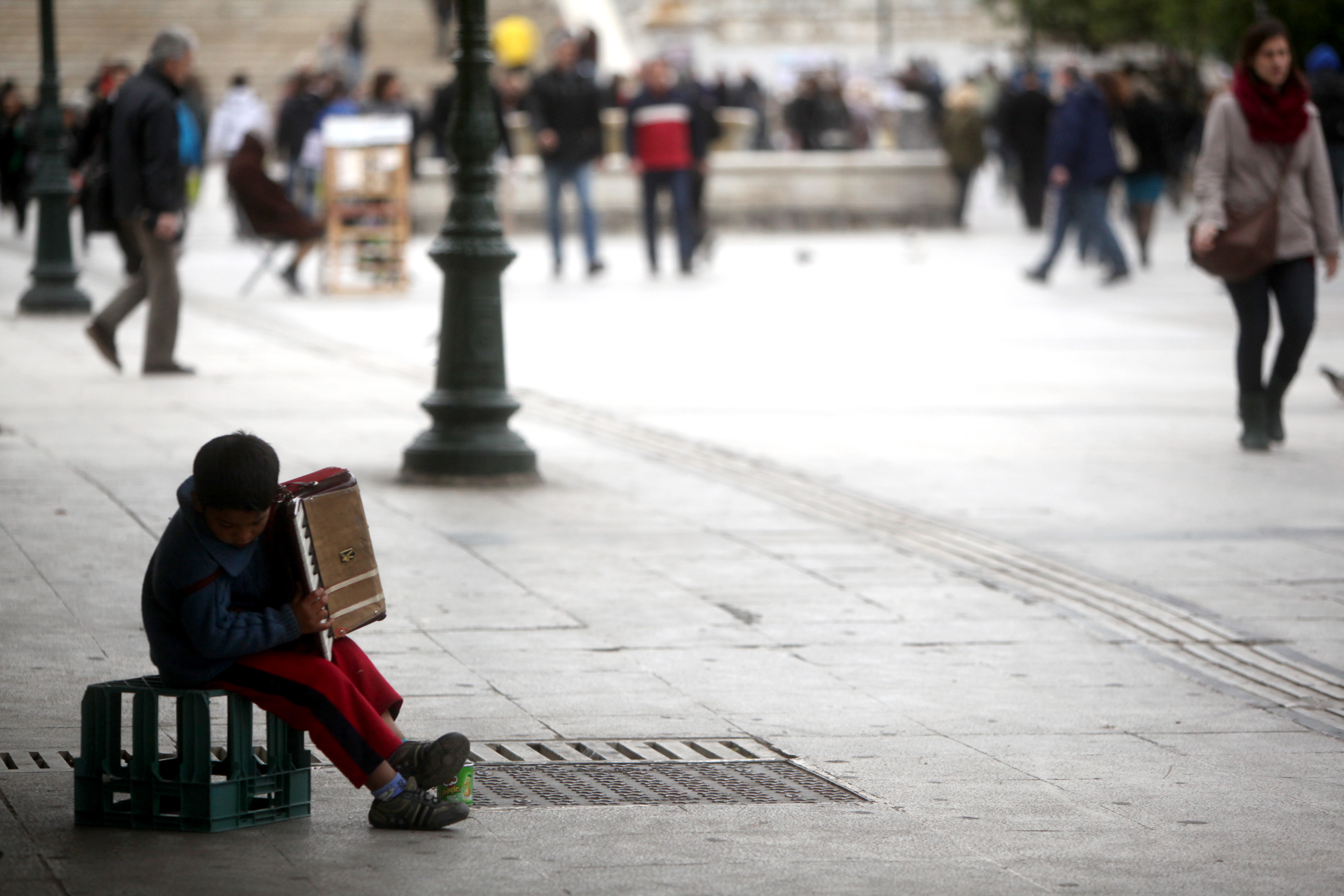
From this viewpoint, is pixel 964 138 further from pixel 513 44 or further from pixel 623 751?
pixel 623 751

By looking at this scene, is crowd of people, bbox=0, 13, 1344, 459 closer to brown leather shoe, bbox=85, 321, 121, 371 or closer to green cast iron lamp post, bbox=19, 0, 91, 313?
brown leather shoe, bbox=85, 321, 121, 371

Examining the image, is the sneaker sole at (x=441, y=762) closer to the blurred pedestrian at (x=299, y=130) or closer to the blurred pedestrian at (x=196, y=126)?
the blurred pedestrian at (x=196, y=126)

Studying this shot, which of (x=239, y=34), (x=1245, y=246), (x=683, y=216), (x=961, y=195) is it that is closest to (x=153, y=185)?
(x=1245, y=246)

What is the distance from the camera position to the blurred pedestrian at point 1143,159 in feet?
70.7

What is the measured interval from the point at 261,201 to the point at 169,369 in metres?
4.94

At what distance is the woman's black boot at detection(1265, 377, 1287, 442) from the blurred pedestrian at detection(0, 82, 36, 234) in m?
17.7

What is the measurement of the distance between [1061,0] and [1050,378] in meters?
31.2

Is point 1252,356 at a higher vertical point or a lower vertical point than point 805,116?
lower

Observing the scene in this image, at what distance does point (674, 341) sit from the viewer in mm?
14570

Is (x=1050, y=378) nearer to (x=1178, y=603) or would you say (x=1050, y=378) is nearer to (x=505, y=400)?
(x=505, y=400)

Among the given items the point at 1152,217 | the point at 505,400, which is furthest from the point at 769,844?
the point at 1152,217

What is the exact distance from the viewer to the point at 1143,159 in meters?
22.2

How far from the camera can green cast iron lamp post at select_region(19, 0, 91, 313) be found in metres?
15.9

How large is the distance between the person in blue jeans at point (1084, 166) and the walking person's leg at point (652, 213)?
11.4ft
